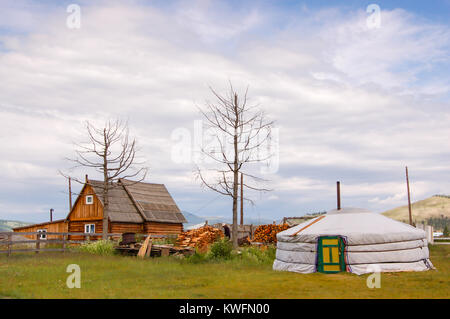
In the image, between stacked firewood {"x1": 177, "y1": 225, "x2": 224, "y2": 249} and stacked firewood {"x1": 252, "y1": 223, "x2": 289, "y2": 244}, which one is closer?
stacked firewood {"x1": 177, "y1": 225, "x2": 224, "y2": 249}

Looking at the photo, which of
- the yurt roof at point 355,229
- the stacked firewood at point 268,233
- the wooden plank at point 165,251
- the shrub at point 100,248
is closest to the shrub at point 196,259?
the wooden plank at point 165,251

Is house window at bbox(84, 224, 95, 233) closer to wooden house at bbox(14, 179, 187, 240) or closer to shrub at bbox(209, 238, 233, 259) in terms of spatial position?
wooden house at bbox(14, 179, 187, 240)

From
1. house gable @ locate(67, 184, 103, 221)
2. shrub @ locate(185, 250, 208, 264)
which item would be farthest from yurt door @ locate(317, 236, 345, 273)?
house gable @ locate(67, 184, 103, 221)

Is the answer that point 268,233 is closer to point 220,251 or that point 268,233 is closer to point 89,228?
point 220,251

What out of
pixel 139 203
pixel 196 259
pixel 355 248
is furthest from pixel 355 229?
pixel 139 203

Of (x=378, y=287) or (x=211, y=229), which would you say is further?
(x=211, y=229)

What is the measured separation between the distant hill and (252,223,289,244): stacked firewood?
10945cm

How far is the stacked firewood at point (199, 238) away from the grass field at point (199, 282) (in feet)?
16.7

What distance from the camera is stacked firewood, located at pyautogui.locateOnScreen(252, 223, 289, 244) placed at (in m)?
27.7

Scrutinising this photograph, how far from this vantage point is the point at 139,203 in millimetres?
36125
